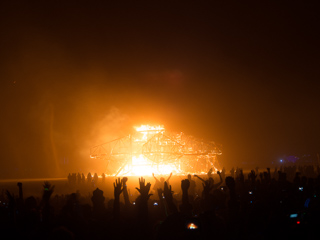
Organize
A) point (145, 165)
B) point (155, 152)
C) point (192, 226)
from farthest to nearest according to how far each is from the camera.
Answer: point (145, 165)
point (155, 152)
point (192, 226)

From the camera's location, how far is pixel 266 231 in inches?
219

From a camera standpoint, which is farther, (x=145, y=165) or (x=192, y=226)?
(x=145, y=165)

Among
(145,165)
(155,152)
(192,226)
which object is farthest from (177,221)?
(145,165)

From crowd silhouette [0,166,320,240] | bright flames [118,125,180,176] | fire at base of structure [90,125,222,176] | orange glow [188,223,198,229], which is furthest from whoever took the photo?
bright flames [118,125,180,176]

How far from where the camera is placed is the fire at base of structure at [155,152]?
47312 millimetres

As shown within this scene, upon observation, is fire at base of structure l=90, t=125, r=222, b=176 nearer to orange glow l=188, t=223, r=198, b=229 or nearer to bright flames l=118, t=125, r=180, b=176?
bright flames l=118, t=125, r=180, b=176

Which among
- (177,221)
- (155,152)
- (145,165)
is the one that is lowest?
(177,221)

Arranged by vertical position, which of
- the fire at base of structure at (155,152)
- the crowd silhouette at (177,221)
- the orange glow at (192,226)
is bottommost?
the crowd silhouette at (177,221)

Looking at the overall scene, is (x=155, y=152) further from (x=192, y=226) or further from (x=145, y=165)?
(x=192, y=226)

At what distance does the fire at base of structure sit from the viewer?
155 feet

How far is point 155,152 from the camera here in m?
45.3

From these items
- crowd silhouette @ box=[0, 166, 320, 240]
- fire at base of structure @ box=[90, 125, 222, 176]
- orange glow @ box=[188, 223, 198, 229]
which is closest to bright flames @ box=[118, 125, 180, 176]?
fire at base of structure @ box=[90, 125, 222, 176]

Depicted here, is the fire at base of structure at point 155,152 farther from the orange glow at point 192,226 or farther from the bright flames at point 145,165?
the orange glow at point 192,226

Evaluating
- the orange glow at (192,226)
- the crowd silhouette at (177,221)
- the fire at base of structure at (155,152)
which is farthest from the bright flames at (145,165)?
the orange glow at (192,226)
